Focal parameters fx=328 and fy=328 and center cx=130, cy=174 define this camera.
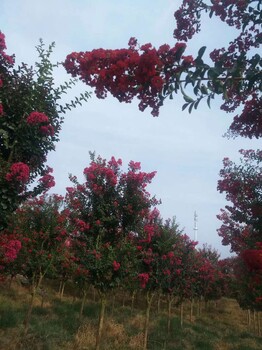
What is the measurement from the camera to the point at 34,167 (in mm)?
5805

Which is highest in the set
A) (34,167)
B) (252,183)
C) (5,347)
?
(252,183)

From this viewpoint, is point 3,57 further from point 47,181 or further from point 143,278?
point 143,278

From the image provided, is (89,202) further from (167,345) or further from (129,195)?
(167,345)

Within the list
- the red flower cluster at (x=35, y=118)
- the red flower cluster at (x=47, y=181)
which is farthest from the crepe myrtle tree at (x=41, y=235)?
the red flower cluster at (x=35, y=118)

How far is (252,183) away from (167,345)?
8006 millimetres

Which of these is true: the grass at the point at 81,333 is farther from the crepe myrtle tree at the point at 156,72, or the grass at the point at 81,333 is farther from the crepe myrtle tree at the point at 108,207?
the crepe myrtle tree at the point at 156,72

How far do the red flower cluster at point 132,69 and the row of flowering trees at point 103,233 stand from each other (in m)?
5.10

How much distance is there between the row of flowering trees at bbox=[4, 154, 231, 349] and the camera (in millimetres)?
8984

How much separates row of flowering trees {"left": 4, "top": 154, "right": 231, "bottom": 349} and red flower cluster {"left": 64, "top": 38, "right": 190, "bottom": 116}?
5.10 metres

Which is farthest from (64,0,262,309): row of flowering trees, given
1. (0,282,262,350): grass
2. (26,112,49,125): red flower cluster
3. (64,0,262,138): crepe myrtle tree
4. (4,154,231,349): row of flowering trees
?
(0,282,262,350): grass

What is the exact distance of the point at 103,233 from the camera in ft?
31.4

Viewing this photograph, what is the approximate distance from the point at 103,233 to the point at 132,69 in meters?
6.89

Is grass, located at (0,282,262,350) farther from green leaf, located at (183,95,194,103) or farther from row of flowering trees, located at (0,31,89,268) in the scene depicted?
green leaf, located at (183,95,194,103)

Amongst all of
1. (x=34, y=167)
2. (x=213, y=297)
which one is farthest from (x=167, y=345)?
(x=213, y=297)
